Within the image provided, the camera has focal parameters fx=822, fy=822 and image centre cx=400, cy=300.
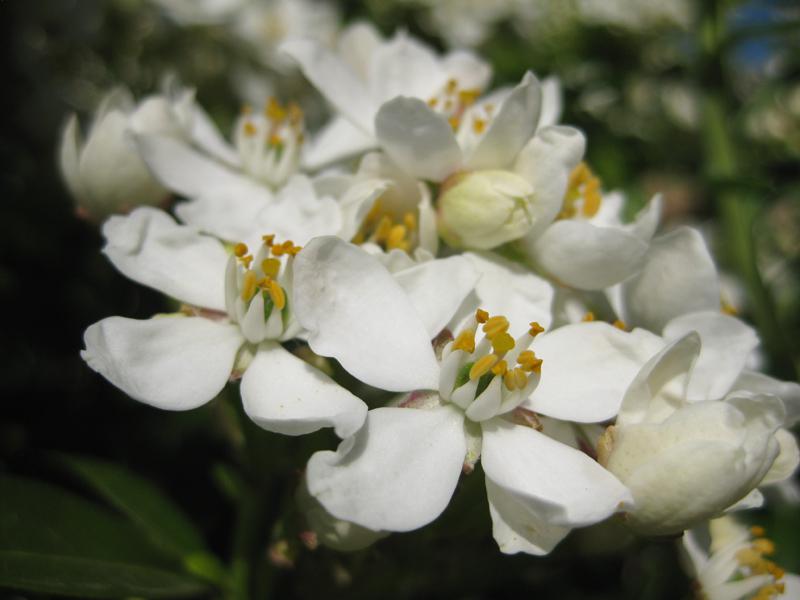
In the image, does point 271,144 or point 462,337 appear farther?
point 271,144

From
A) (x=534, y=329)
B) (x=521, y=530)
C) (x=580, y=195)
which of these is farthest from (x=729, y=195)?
(x=521, y=530)

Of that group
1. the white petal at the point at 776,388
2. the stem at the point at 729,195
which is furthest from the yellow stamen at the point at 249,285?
the stem at the point at 729,195

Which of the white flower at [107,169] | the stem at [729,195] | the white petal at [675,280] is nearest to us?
the white petal at [675,280]

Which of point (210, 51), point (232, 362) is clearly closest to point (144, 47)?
point (210, 51)

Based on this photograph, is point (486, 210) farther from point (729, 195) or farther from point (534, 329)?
point (729, 195)

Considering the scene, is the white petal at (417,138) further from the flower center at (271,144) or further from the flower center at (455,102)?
the flower center at (271,144)

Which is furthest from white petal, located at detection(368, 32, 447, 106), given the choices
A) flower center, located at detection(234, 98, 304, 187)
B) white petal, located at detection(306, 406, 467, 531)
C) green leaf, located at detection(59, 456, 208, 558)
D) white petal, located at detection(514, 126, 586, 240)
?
green leaf, located at detection(59, 456, 208, 558)
